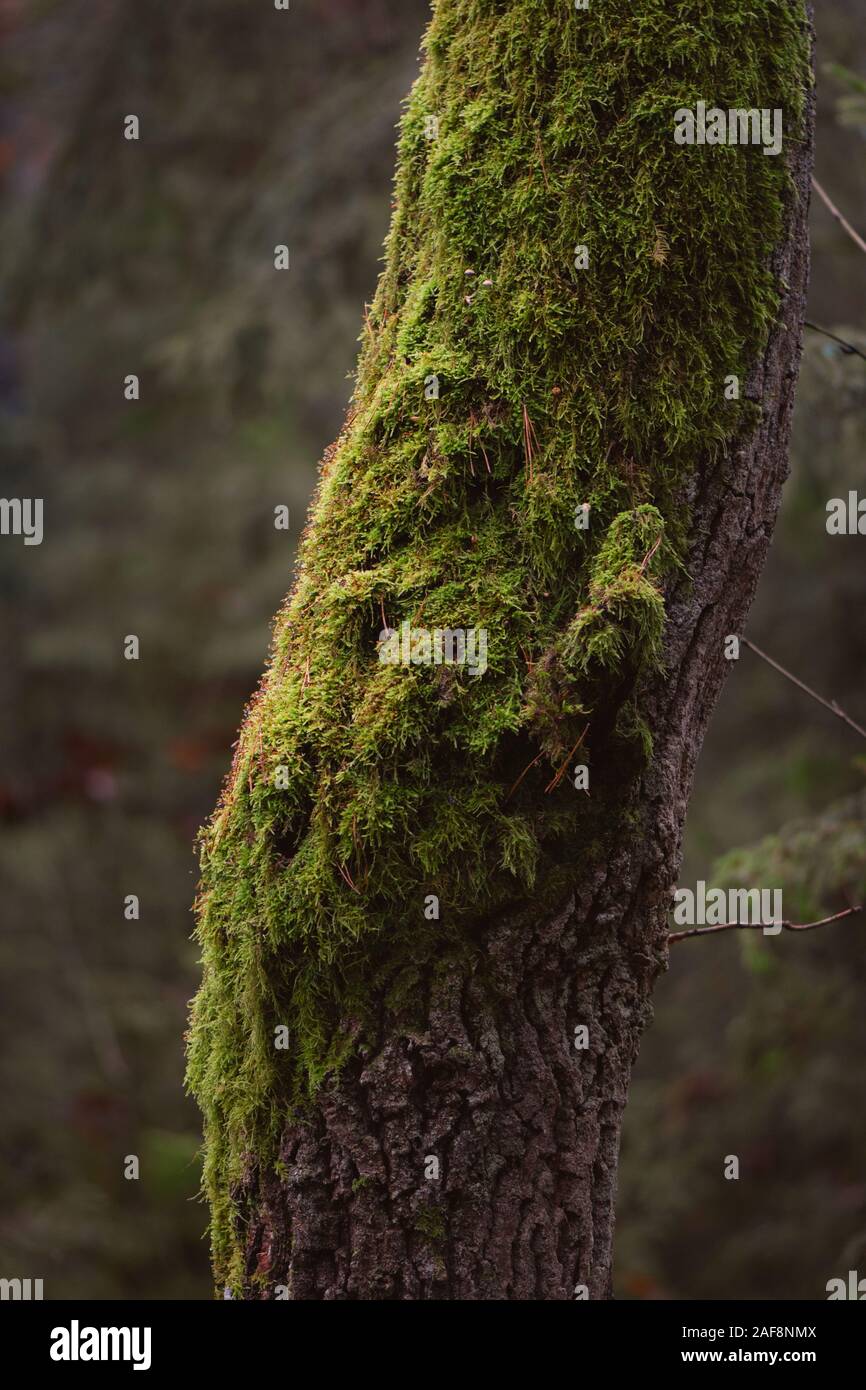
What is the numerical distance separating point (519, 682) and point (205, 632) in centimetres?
790

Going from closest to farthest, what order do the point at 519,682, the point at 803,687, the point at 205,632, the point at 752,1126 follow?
the point at 519,682 → the point at 803,687 → the point at 752,1126 → the point at 205,632

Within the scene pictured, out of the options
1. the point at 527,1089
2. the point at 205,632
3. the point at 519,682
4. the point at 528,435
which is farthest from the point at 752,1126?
the point at 528,435

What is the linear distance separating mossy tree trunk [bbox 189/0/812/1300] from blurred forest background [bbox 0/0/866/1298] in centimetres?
185

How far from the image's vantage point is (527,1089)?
2113mm

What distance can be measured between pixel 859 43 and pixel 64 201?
4.15m

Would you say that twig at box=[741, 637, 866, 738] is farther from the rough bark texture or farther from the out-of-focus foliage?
the out-of-focus foliage

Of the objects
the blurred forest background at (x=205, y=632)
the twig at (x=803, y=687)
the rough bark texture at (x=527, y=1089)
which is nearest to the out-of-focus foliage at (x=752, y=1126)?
the blurred forest background at (x=205, y=632)

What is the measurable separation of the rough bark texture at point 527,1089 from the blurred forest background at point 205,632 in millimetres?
1946

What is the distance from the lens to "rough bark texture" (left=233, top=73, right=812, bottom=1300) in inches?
81.9

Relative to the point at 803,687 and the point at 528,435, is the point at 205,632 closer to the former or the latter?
the point at 803,687

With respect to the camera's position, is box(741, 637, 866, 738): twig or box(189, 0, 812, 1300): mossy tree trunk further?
box(741, 637, 866, 738): twig

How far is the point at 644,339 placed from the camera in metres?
2.15

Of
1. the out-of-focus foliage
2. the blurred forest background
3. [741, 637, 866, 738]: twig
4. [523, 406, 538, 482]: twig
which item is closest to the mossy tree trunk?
[523, 406, 538, 482]: twig

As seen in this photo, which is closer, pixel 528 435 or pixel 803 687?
pixel 528 435
